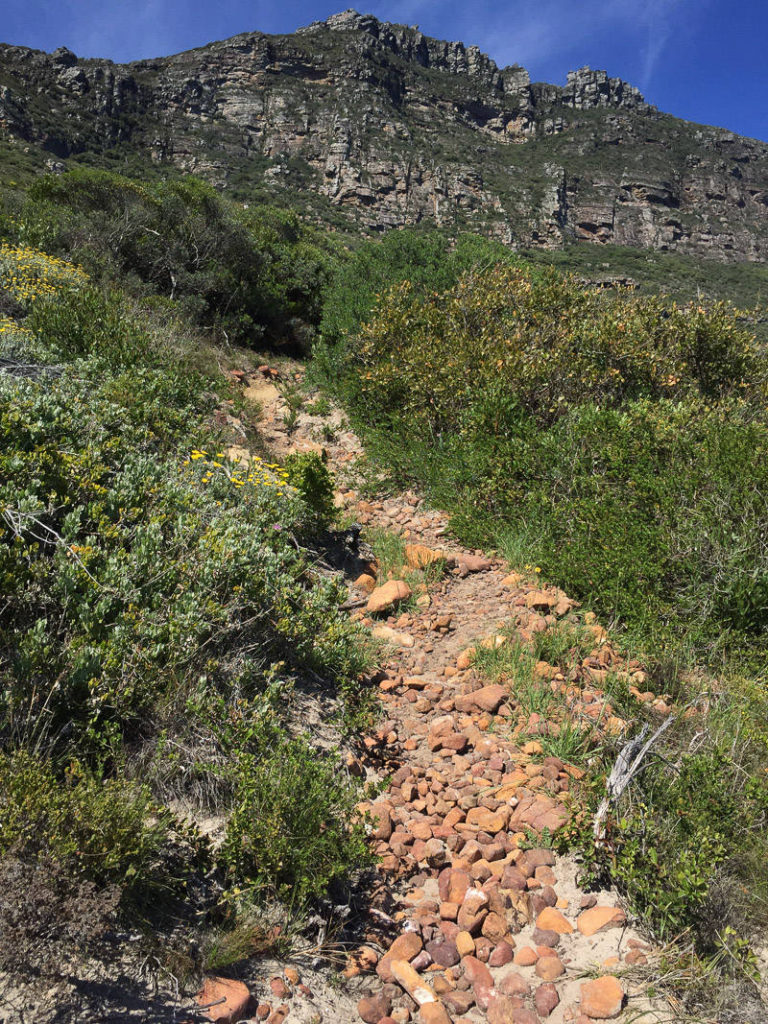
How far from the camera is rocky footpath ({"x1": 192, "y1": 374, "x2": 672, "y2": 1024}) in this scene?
6.61 feet

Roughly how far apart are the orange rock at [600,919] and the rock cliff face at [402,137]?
71.9m

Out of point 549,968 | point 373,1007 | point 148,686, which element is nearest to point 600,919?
point 549,968

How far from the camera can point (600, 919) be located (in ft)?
7.61

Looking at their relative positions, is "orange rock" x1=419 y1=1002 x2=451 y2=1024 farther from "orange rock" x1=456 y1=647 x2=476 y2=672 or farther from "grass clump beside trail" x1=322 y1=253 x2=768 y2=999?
"orange rock" x1=456 y1=647 x2=476 y2=672

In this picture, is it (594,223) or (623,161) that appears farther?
(623,161)

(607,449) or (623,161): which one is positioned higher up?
(623,161)

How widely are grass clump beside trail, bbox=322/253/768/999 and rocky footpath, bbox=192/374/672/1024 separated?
0.23 meters

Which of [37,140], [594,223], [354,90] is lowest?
[37,140]

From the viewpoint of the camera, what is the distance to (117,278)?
402 inches

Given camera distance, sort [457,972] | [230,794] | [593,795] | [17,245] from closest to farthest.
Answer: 1. [457,972]
2. [230,794]
3. [593,795]
4. [17,245]

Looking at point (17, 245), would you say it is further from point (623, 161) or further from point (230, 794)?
point (623, 161)

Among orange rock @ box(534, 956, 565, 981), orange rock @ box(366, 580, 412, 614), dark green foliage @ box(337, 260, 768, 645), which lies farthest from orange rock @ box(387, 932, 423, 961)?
dark green foliage @ box(337, 260, 768, 645)

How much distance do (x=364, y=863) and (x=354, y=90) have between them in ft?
347

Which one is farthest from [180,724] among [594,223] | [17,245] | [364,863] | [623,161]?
[623,161]
